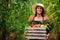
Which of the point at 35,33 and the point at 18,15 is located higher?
the point at 18,15

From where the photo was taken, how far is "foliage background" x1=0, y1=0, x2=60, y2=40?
257 centimetres

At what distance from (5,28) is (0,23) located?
72mm

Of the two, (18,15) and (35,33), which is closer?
(35,33)

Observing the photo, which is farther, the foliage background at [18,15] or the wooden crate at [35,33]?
the foliage background at [18,15]

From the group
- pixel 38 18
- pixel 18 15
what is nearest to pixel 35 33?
pixel 38 18

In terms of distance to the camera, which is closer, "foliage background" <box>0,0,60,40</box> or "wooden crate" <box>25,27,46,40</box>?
"wooden crate" <box>25,27,46,40</box>

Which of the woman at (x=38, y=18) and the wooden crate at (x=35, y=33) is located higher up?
the woman at (x=38, y=18)

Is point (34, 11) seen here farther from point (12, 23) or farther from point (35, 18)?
point (12, 23)

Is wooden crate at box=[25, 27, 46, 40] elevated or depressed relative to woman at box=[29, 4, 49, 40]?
depressed

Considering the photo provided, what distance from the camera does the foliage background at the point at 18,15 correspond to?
2570 millimetres

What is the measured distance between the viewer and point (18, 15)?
8.82 feet

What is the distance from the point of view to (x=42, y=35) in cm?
246

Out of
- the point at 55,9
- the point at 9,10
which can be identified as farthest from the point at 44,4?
Result: the point at 9,10

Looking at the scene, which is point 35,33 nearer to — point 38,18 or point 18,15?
point 38,18
